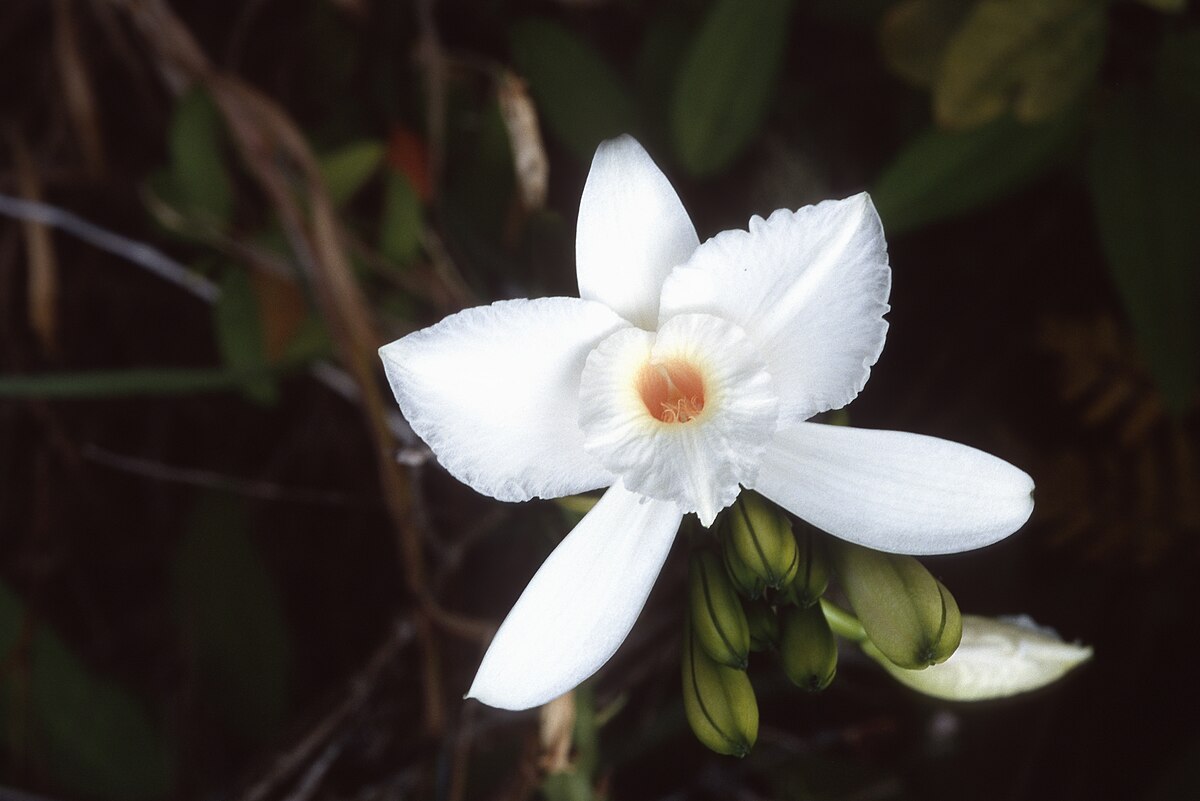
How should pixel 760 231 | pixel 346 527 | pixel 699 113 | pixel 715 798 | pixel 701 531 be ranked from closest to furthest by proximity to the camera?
pixel 760 231 < pixel 701 531 < pixel 699 113 < pixel 715 798 < pixel 346 527

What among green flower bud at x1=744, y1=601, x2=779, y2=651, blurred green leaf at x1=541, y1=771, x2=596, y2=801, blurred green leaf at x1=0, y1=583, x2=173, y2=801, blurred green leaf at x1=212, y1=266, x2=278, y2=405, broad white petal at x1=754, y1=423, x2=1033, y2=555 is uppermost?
broad white petal at x1=754, y1=423, x2=1033, y2=555

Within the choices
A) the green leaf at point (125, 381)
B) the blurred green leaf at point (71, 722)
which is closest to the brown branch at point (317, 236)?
the green leaf at point (125, 381)

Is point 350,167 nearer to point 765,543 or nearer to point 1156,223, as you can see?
point 765,543

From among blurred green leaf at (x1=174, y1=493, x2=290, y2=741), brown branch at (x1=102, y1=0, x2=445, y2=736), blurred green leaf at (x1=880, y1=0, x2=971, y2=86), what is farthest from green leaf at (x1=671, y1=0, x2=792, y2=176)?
blurred green leaf at (x1=174, y1=493, x2=290, y2=741)

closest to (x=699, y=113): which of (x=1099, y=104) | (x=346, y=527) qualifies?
(x=1099, y=104)

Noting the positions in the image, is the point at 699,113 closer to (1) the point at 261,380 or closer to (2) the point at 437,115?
(2) the point at 437,115

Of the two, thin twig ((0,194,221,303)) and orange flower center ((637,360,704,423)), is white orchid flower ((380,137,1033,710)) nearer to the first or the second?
orange flower center ((637,360,704,423))
